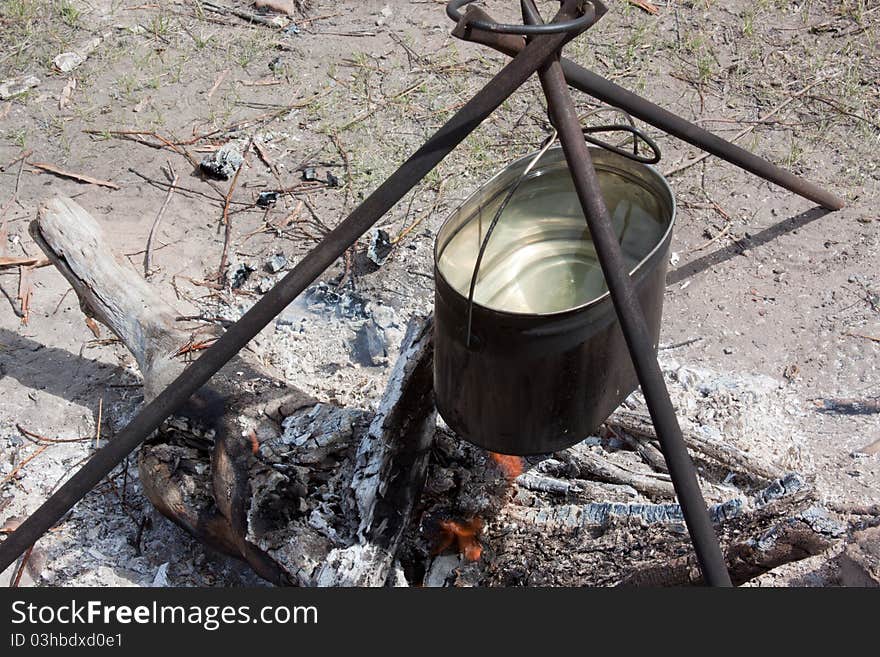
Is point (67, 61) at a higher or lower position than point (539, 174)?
lower

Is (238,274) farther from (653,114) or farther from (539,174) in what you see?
(653,114)

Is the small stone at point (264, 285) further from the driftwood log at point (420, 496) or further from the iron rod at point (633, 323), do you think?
the iron rod at point (633, 323)

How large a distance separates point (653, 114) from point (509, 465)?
119 centimetres

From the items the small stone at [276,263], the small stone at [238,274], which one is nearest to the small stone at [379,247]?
the small stone at [276,263]

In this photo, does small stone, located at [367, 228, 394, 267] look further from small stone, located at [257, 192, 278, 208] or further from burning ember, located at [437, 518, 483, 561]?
burning ember, located at [437, 518, 483, 561]

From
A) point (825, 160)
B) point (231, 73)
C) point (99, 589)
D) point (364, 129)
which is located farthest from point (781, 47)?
point (99, 589)

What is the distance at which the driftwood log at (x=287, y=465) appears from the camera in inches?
89.7

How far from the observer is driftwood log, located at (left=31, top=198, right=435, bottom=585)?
2279 mm

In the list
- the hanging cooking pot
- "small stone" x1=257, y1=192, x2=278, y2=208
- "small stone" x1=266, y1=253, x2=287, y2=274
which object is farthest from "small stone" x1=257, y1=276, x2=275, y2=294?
the hanging cooking pot

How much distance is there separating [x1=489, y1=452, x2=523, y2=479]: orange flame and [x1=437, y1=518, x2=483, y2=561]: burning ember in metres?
0.16

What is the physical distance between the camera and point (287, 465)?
2451mm

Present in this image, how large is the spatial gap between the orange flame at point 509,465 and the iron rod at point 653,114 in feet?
3.44

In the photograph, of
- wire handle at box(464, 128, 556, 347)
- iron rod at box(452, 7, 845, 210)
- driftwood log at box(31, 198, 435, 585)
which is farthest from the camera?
driftwood log at box(31, 198, 435, 585)

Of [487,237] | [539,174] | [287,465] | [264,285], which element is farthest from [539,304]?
[264,285]
